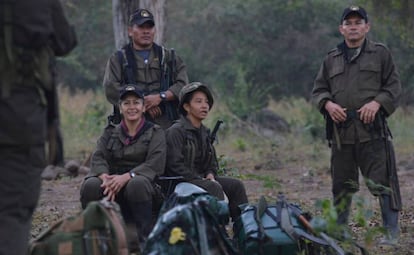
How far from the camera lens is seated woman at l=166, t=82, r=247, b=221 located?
683 centimetres

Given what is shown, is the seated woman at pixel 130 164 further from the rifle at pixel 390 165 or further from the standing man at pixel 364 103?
the rifle at pixel 390 165

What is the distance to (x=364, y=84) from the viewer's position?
7.39m

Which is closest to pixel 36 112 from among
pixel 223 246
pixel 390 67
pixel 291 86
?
pixel 223 246

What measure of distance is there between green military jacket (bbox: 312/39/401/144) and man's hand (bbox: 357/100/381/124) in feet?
0.20

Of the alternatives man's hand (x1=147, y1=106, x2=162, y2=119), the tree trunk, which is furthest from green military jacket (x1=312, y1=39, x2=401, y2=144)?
the tree trunk

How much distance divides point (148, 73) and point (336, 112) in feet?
4.98

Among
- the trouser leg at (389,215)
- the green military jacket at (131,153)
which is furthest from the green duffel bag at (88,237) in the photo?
the trouser leg at (389,215)

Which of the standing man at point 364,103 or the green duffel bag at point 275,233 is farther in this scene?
the standing man at point 364,103

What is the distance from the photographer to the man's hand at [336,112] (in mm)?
7328

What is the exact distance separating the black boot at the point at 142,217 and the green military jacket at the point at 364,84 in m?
1.76

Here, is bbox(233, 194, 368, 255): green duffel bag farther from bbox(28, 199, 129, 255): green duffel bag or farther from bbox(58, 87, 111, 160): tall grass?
bbox(58, 87, 111, 160): tall grass

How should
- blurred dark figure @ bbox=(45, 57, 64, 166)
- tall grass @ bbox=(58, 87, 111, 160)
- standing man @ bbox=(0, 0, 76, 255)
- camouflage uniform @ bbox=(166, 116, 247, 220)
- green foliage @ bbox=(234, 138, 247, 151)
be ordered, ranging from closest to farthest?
1. standing man @ bbox=(0, 0, 76, 255)
2. blurred dark figure @ bbox=(45, 57, 64, 166)
3. camouflage uniform @ bbox=(166, 116, 247, 220)
4. green foliage @ bbox=(234, 138, 247, 151)
5. tall grass @ bbox=(58, 87, 111, 160)

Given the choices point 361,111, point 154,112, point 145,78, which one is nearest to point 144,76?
point 145,78

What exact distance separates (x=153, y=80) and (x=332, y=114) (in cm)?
145
